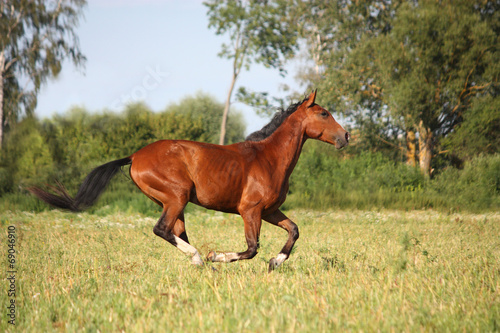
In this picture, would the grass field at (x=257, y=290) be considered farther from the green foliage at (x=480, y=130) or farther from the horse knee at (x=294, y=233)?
the green foliage at (x=480, y=130)

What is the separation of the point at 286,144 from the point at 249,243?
4.72 feet

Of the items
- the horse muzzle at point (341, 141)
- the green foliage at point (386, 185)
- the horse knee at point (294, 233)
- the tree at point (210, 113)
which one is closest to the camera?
the horse knee at point (294, 233)

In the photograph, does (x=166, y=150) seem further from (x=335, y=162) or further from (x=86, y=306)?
(x=335, y=162)

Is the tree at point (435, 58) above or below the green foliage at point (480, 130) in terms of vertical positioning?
above

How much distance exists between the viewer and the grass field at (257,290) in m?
3.51

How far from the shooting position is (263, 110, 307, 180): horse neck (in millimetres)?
6137

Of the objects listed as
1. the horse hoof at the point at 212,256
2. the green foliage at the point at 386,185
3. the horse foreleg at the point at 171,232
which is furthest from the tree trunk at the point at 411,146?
the horse foreleg at the point at 171,232

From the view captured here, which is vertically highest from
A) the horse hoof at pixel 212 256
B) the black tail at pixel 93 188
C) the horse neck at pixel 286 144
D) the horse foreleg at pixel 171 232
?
the horse neck at pixel 286 144

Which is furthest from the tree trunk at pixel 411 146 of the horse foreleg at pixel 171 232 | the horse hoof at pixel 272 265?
the horse foreleg at pixel 171 232

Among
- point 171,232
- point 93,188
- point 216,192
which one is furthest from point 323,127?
point 93,188

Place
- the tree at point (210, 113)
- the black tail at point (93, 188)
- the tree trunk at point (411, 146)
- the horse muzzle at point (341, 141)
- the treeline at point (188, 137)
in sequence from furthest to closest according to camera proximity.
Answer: the tree at point (210, 113) → the tree trunk at point (411, 146) → the treeline at point (188, 137) → the horse muzzle at point (341, 141) → the black tail at point (93, 188)

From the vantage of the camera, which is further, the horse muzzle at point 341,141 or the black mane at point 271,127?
the black mane at point 271,127

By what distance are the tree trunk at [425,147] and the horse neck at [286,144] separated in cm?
1937

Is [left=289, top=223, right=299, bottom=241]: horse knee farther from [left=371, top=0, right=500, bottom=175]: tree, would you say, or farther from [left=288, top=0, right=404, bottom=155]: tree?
[left=288, top=0, right=404, bottom=155]: tree
